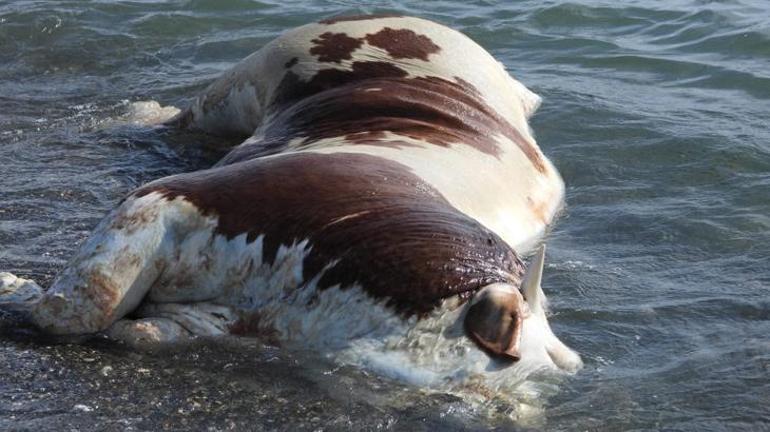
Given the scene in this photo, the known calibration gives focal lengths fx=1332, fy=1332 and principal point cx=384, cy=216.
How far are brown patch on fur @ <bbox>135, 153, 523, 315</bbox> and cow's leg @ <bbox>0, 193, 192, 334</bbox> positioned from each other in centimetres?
14

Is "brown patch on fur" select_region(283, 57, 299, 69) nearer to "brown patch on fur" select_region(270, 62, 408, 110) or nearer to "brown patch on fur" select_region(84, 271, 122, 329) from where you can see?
"brown patch on fur" select_region(270, 62, 408, 110)

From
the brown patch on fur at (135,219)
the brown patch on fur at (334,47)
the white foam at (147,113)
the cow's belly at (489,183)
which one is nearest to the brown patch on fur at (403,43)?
the brown patch on fur at (334,47)

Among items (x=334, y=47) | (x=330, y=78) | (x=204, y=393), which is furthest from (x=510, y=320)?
(x=334, y=47)

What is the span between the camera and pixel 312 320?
3.95m

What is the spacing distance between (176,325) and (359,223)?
0.71 meters

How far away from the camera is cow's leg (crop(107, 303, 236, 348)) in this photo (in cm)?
418

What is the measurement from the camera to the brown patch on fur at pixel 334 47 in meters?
6.57

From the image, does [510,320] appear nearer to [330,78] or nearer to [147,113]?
[330,78]

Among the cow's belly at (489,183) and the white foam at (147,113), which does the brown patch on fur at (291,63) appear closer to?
the cow's belly at (489,183)

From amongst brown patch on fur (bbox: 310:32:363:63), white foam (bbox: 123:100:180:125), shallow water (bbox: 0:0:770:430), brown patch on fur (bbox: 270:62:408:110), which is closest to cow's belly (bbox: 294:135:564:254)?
shallow water (bbox: 0:0:770:430)

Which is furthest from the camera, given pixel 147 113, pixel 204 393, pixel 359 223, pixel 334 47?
pixel 147 113

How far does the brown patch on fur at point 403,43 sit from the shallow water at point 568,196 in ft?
3.12

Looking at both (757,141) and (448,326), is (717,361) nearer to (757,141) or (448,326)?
(448,326)

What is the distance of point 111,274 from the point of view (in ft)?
13.9
